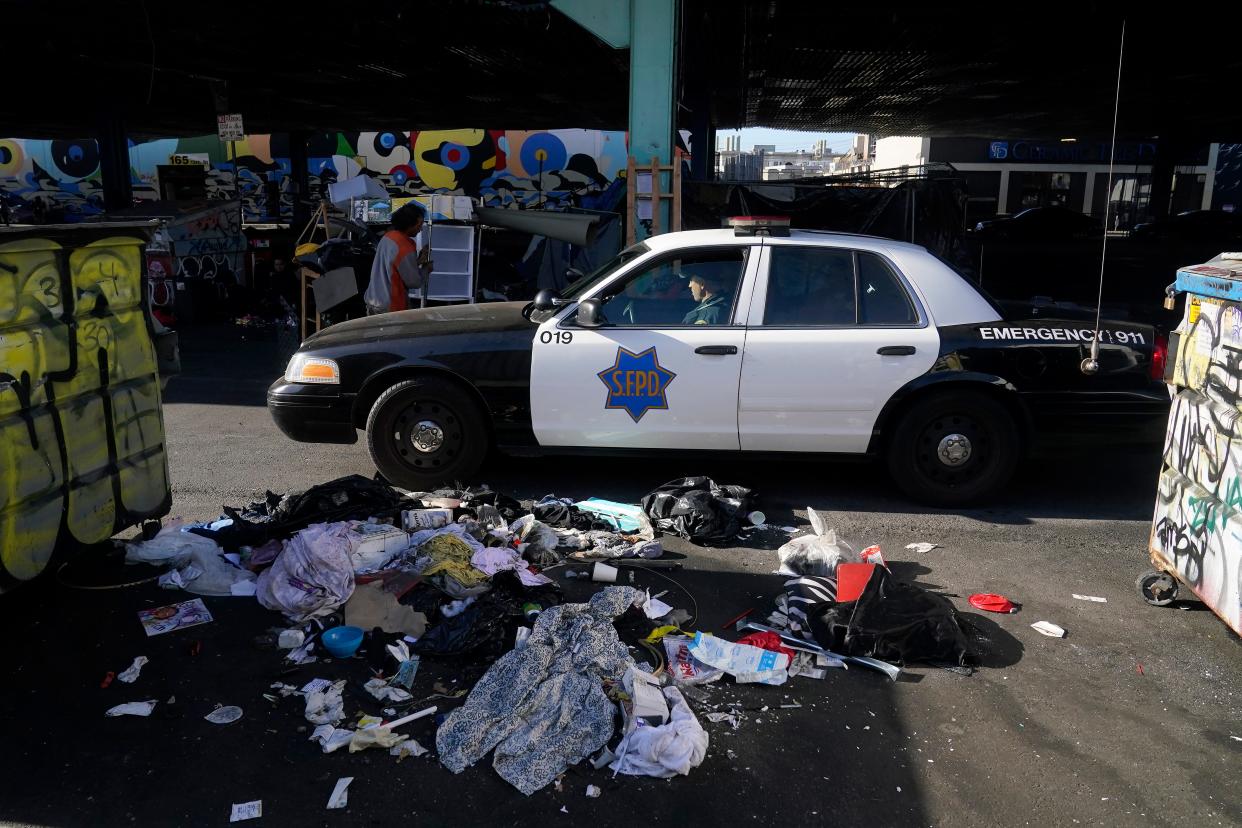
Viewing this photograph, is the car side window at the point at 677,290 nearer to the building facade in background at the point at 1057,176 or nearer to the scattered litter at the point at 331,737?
the scattered litter at the point at 331,737

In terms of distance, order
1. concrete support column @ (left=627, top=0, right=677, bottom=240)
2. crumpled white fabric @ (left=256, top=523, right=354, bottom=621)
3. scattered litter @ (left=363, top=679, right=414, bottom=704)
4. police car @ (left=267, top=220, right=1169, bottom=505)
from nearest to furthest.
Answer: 1. scattered litter @ (left=363, top=679, right=414, bottom=704)
2. crumpled white fabric @ (left=256, top=523, right=354, bottom=621)
3. police car @ (left=267, top=220, right=1169, bottom=505)
4. concrete support column @ (left=627, top=0, right=677, bottom=240)

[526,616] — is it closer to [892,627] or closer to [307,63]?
[892,627]

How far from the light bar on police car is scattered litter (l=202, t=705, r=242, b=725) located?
13.5 ft

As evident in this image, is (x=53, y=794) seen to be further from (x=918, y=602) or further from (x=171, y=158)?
(x=171, y=158)

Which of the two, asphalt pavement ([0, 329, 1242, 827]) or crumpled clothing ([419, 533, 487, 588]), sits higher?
crumpled clothing ([419, 533, 487, 588])

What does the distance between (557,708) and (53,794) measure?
169 centimetres

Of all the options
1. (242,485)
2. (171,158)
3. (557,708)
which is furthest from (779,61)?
(171,158)

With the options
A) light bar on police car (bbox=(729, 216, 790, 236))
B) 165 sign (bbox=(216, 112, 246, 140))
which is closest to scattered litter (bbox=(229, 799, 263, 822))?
light bar on police car (bbox=(729, 216, 790, 236))

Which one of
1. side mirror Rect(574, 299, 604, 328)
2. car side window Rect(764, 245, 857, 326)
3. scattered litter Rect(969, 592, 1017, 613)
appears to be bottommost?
scattered litter Rect(969, 592, 1017, 613)

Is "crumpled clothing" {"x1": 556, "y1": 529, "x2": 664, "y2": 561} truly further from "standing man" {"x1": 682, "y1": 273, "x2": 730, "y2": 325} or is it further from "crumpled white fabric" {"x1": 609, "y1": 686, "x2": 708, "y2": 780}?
"crumpled white fabric" {"x1": 609, "y1": 686, "x2": 708, "y2": 780}

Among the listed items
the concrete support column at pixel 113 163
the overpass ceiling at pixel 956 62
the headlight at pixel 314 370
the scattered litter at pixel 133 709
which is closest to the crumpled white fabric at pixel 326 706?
the scattered litter at pixel 133 709

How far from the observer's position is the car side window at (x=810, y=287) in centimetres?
598

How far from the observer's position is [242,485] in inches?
254

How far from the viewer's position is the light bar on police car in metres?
6.19
